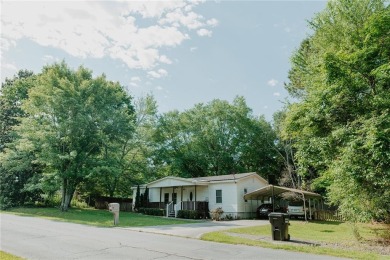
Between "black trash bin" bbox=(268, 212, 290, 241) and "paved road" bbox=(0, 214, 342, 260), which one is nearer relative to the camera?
"paved road" bbox=(0, 214, 342, 260)

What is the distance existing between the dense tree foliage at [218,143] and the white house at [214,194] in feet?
48.8

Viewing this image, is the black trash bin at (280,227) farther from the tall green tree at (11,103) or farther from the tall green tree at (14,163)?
the tall green tree at (11,103)

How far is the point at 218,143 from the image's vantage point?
48.8 meters

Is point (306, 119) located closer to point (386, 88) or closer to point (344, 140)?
point (344, 140)

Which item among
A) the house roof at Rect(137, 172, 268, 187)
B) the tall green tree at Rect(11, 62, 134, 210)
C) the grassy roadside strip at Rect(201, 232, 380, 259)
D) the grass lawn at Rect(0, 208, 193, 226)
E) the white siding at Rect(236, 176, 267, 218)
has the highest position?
the tall green tree at Rect(11, 62, 134, 210)

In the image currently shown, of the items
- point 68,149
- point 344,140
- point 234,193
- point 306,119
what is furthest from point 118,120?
point 344,140

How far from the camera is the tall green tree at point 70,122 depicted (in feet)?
96.1

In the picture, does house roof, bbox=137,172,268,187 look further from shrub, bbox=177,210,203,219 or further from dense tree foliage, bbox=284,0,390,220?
dense tree foliage, bbox=284,0,390,220

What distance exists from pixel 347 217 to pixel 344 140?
12.0ft

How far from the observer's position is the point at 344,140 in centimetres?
1360

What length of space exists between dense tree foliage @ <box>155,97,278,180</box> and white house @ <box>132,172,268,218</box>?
14886 millimetres

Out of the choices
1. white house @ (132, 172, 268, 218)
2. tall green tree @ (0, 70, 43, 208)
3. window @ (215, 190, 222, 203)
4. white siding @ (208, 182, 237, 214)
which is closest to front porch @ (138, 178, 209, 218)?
white house @ (132, 172, 268, 218)

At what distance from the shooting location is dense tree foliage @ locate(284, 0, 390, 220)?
12.2 metres

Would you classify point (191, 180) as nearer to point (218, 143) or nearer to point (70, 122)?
point (70, 122)
